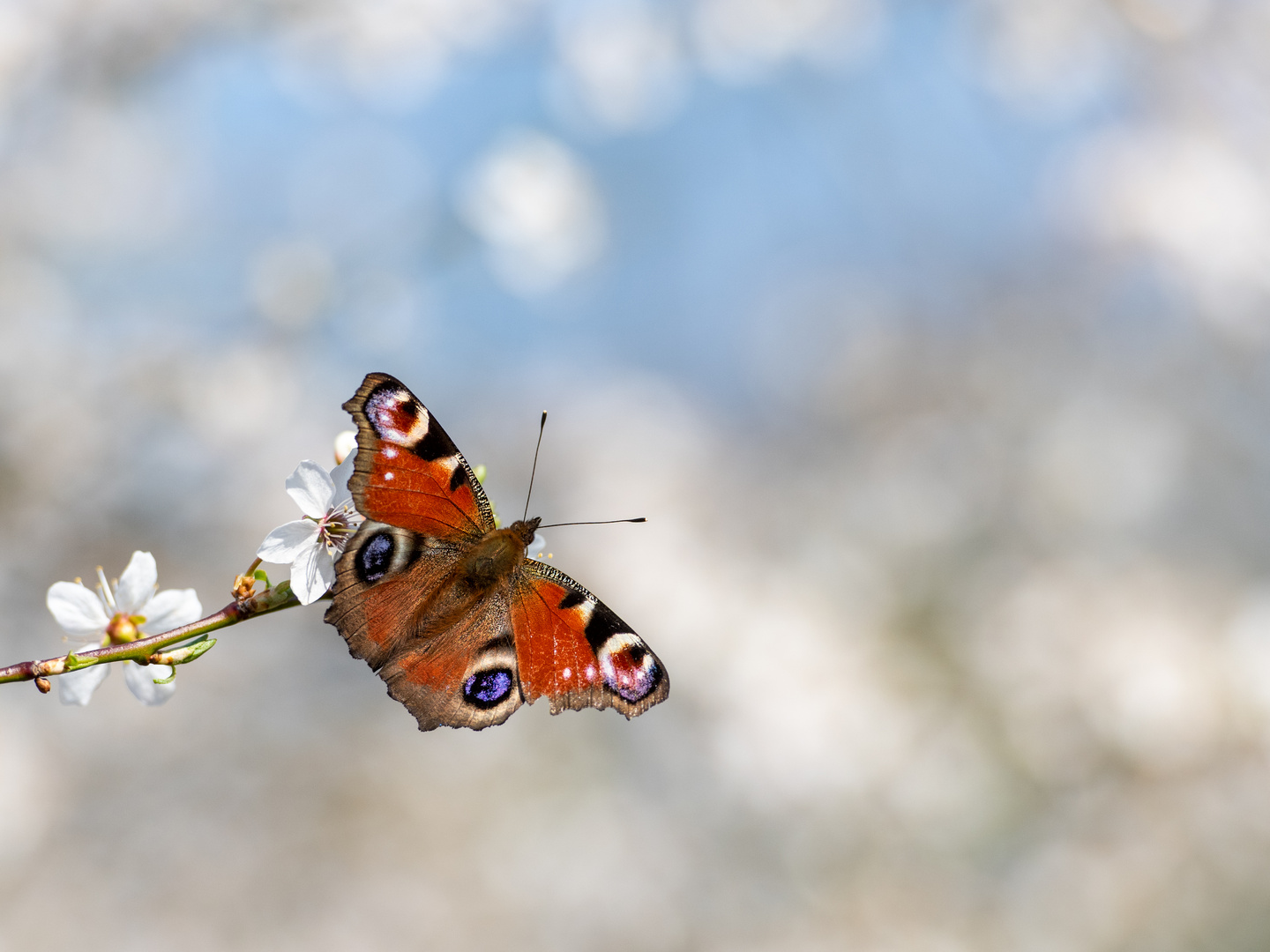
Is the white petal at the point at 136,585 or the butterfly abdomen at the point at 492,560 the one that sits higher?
the butterfly abdomen at the point at 492,560

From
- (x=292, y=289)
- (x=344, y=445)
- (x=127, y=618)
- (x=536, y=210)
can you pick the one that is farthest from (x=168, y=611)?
(x=536, y=210)

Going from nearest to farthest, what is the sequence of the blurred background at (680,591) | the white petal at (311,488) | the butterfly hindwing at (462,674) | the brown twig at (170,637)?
the brown twig at (170,637), the white petal at (311,488), the butterfly hindwing at (462,674), the blurred background at (680,591)

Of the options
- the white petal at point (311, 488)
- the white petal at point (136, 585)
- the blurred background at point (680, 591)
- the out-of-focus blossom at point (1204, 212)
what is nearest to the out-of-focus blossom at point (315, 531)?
the white petal at point (311, 488)

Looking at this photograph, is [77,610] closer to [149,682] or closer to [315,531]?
[149,682]

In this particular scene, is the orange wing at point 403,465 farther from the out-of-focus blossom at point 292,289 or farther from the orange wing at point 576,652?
the out-of-focus blossom at point 292,289

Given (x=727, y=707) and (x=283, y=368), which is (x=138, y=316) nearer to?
(x=283, y=368)

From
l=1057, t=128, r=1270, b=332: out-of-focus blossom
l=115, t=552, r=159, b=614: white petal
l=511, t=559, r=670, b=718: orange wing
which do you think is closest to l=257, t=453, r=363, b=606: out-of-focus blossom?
l=115, t=552, r=159, b=614: white petal

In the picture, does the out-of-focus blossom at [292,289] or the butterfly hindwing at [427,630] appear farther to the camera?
the out-of-focus blossom at [292,289]
